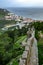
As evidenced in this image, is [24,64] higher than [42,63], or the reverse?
[24,64]

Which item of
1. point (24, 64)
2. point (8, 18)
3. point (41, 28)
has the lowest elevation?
point (8, 18)

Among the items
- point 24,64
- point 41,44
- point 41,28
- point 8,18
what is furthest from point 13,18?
point 24,64

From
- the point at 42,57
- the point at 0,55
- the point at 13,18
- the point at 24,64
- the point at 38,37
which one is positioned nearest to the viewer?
the point at 24,64

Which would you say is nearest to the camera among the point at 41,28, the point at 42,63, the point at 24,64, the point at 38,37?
the point at 24,64

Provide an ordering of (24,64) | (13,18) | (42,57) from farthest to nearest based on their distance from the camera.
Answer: (13,18)
(42,57)
(24,64)

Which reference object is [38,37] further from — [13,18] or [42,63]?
[13,18]

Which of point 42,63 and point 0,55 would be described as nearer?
point 42,63

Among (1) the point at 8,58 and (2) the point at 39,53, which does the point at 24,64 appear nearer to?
(2) the point at 39,53

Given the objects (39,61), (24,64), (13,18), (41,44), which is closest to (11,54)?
(41,44)

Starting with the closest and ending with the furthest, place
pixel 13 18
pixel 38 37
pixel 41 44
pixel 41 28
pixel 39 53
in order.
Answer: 1. pixel 39 53
2. pixel 41 44
3. pixel 38 37
4. pixel 41 28
5. pixel 13 18
